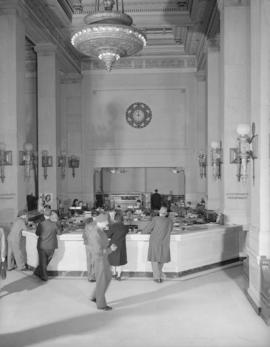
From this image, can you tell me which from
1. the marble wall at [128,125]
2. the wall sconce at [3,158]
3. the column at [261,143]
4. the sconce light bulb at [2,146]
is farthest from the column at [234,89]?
the marble wall at [128,125]

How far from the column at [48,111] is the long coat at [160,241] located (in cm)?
696

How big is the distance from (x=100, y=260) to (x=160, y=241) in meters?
2.20

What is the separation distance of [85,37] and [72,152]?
10.6 metres

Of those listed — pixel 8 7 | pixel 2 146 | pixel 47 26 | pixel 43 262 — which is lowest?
pixel 43 262

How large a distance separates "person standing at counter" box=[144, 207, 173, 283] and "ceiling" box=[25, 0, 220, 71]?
6.71 meters

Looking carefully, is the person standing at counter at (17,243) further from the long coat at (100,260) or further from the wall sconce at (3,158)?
the long coat at (100,260)

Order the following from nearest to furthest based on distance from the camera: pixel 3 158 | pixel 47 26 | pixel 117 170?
1. pixel 3 158
2. pixel 47 26
3. pixel 117 170

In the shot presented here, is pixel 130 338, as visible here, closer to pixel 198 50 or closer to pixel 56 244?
pixel 56 244

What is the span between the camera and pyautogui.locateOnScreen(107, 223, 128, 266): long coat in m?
8.94

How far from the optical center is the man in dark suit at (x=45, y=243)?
919 centimetres

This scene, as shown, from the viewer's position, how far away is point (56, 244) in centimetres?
930

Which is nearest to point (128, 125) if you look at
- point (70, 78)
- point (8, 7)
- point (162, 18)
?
point (70, 78)

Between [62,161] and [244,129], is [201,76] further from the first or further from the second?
[244,129]

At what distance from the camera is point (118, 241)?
29.3 feet
